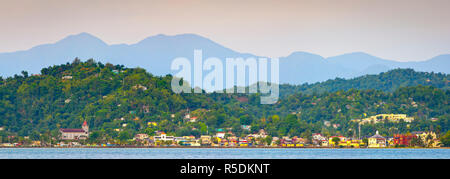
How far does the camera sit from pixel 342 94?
122m

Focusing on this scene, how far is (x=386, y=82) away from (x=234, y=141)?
7719 cm

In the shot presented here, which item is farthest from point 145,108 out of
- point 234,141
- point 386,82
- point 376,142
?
point 386,82

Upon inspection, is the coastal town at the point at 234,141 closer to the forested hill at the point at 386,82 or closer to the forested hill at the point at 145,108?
the forested hill at the point at 145,108

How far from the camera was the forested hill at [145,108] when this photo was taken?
3846 inches

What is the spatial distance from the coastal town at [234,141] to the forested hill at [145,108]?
1.37 meters

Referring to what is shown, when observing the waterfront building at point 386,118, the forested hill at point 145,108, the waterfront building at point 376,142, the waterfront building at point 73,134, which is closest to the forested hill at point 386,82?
the forested hill at point 145,108

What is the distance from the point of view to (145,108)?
102m

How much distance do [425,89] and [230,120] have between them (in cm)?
3672

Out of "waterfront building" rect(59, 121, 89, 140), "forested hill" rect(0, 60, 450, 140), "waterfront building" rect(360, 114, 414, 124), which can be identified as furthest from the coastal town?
"waterfront building" rect(360, 114, 414, 124)

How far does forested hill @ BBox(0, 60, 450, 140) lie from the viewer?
97.7 metres

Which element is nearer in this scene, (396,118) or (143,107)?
(143,107)

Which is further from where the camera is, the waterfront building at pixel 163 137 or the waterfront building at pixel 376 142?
the waterfront building at pixel 376 142
